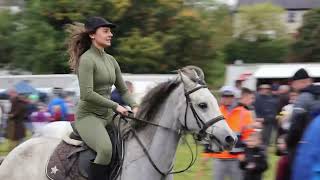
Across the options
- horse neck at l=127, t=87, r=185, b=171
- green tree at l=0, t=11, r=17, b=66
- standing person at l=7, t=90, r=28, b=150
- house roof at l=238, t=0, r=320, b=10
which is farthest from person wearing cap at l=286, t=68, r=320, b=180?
house roof at l=238, t=0, r=320, b=10

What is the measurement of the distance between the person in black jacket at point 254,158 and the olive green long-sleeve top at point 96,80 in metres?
2.08

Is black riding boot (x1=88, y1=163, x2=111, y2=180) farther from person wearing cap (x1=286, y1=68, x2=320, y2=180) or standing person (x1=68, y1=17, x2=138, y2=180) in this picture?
person wearing cap (x1=286, y1=68, x2=320, y2=180)

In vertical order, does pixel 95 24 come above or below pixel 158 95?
above

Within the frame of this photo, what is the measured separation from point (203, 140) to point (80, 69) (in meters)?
1.26

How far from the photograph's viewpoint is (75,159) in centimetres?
558

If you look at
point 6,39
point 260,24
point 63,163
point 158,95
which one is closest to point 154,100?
point 158,95

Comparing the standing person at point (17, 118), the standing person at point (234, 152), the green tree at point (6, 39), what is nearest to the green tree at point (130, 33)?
the green tree at point (6, 39)

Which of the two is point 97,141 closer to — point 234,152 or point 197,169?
point 234,152

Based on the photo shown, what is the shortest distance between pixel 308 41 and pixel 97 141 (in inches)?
1581

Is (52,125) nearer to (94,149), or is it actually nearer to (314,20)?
(94,149)

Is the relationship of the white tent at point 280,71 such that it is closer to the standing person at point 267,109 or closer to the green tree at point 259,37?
the standing person at point 267,109

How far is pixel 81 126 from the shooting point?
5.48m

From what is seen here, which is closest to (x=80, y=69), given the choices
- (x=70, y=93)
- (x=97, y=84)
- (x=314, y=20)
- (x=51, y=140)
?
(x=97, y=84)

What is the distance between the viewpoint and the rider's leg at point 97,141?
528 centimetres
